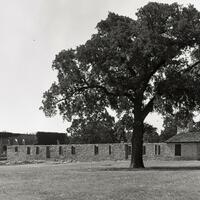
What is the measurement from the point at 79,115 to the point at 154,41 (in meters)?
9.60

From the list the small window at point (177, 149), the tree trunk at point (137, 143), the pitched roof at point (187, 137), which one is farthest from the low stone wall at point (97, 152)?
the tree trunk at point (137, 143)

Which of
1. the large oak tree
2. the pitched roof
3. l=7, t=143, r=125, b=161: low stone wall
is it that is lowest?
l=7, t=143, r=125, b=161: low stone wall

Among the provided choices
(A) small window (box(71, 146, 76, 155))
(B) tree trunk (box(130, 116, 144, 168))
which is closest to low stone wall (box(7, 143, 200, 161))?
(A) small window (box(71, 146, 76, 155))

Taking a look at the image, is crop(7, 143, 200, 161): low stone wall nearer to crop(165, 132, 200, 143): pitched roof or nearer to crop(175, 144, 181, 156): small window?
crop(175, 144, 181, 156): small window

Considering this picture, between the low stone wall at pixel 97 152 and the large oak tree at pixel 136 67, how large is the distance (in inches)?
989

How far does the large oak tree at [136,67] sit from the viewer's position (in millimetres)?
35750

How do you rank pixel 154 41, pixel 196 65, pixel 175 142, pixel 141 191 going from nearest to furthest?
pixel 141 191 < pixel 154 41 < pixel 196 65 < pixel 175 142

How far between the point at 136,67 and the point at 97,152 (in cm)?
3536

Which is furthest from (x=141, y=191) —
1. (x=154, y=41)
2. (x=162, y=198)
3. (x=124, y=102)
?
(x=124, y=102)

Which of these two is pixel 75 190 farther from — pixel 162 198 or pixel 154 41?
pixel 154 41

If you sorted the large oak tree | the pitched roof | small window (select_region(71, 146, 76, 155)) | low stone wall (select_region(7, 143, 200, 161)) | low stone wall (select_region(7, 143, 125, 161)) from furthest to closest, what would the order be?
small window (select_region(71, 146, 76, 155)), low stone wall (select_region(7, 143, 125, 161)), low stone wall (select_region(7, 143, 200, 161)), the pitched roof, the large oak tree

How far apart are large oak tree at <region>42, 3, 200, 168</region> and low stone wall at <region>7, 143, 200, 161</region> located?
82.4 ft

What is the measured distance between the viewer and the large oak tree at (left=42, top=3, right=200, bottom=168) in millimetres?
35750

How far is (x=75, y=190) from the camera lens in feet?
64.5
